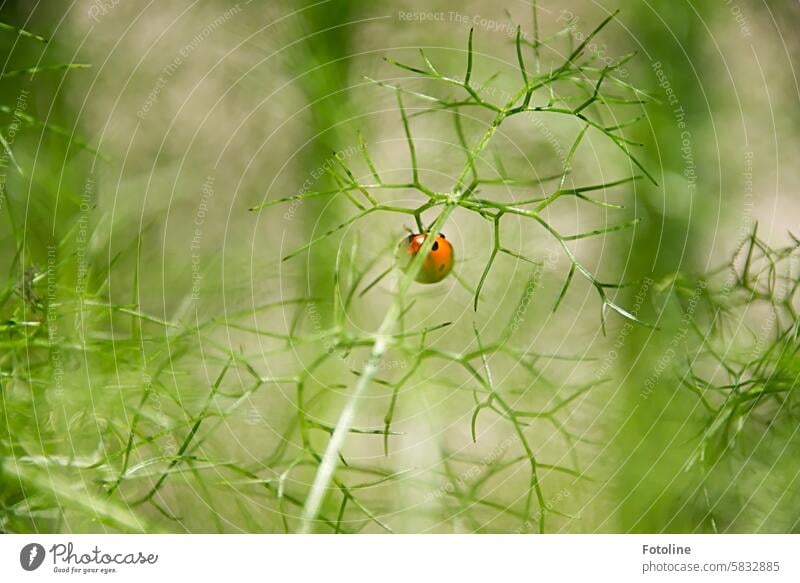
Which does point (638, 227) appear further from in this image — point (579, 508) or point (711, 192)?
point (579, 508)
